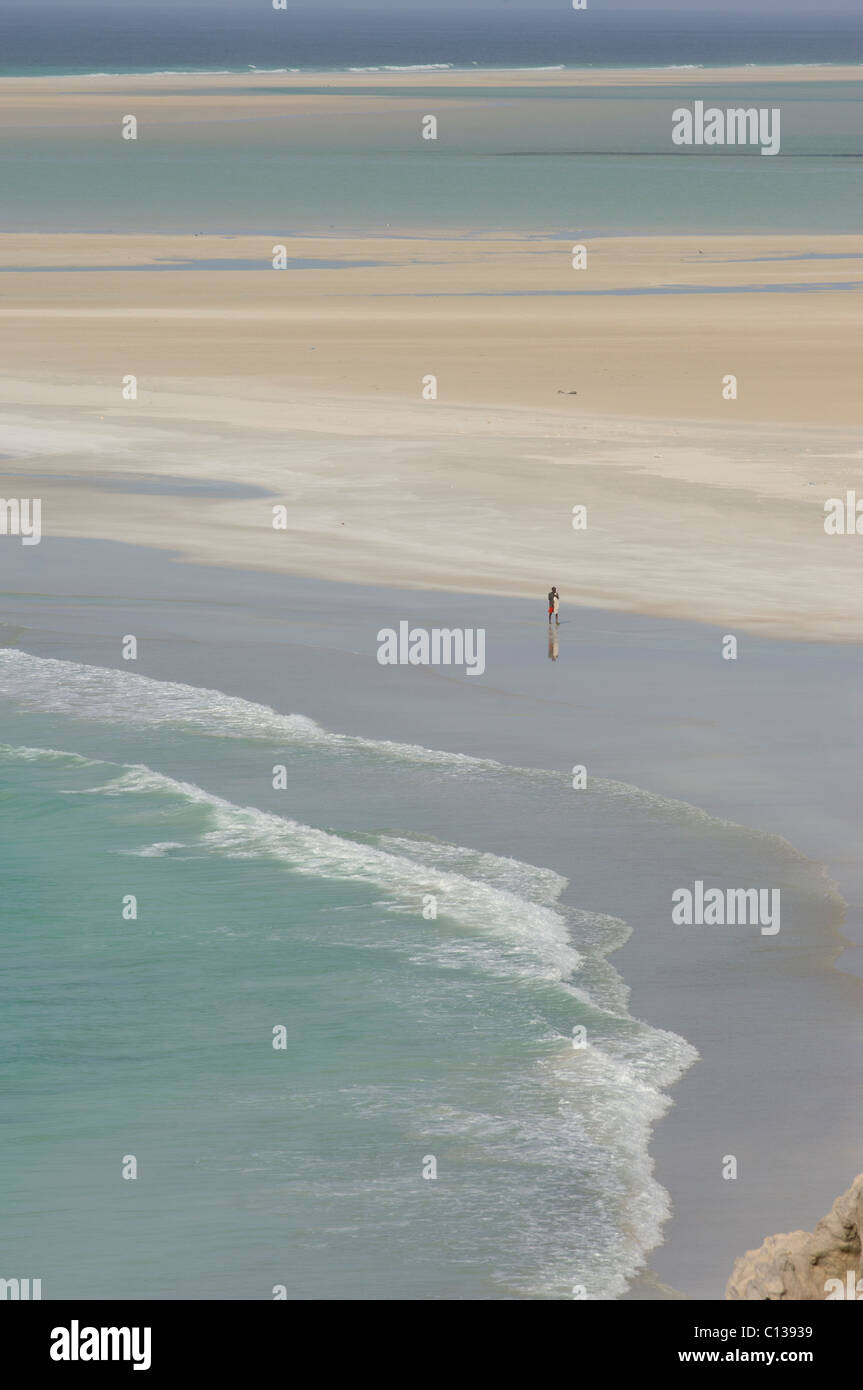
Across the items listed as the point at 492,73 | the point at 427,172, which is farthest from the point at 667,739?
the point at 492,73

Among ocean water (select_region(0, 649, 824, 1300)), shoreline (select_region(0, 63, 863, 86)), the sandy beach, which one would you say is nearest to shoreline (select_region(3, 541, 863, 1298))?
the sandy beach

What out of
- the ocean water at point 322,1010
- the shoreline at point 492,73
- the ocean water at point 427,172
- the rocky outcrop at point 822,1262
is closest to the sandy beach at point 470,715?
the ocean water at point 322,1010

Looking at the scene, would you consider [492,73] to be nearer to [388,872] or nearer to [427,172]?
[427,172]
